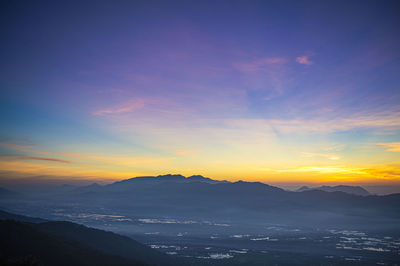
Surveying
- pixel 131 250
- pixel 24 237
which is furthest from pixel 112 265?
pixel 131 250

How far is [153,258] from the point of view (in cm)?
19950

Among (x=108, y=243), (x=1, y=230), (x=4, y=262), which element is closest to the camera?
(x=4, y=262)

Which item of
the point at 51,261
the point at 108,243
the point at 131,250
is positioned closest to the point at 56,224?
the point at 108,243

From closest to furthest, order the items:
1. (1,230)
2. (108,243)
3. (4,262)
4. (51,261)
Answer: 1. (4,262)
2. (51,261)
3. (1,230)
4. (108,243)

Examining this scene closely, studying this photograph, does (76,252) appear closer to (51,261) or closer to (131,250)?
(51,261)

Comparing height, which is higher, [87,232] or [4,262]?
[4,262]

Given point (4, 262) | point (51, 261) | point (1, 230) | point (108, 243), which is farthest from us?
point (108, 243)

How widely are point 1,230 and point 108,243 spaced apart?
78.0 metres

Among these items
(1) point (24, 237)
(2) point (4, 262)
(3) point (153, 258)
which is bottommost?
(3) point (153, 258)

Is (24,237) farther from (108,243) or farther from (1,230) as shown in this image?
(108,243)

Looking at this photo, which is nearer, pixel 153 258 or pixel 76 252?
pixel 76 252

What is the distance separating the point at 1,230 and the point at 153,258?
105393 mm

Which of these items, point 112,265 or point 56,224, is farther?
point 56,224

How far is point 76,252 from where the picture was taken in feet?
440
